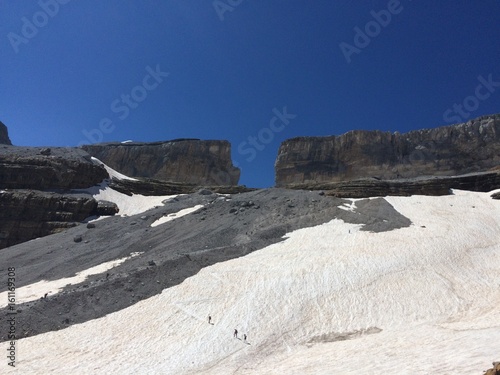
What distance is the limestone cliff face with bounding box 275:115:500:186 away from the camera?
5666 centimetres

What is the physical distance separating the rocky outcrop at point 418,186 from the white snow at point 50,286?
22680 mm

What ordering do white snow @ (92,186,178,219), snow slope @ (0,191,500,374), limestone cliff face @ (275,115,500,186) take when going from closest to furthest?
snow slope @ (0,191,500,374) < white snow @ (92,186,178,219) < limestone cliff face @ (275,115,500,186)

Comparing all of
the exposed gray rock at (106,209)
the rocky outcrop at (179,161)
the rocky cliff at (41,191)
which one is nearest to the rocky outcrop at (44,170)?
the rocky cliff at (41,191)

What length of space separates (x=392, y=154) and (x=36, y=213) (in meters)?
47.9

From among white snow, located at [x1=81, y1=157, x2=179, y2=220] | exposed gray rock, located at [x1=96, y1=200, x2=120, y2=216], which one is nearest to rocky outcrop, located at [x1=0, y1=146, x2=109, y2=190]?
white snow, located at [x1=81, y1=157, x2=179, y2=220]

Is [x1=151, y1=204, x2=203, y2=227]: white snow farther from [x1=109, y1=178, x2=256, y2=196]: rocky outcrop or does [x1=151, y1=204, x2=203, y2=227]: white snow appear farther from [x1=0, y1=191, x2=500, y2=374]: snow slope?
[x1=109, y1=178, x2=256, y2=196]: rocky outcrop

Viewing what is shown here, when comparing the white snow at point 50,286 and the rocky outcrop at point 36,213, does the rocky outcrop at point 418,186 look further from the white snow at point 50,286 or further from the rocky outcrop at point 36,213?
the rocky outcrop at point 36,213

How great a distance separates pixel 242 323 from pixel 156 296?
14.3ft

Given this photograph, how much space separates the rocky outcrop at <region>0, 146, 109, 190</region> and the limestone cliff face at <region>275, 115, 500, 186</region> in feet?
105

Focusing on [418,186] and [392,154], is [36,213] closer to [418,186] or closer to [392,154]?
[418,186]

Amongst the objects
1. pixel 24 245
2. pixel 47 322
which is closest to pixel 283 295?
pixel 47 322

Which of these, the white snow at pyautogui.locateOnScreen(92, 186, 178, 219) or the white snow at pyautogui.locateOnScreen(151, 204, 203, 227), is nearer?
the white snow at pyautogui.locateOnScreen(151, 204, 203, 227)

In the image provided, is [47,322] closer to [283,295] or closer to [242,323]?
[242,323]

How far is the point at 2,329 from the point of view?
15.0 meters
